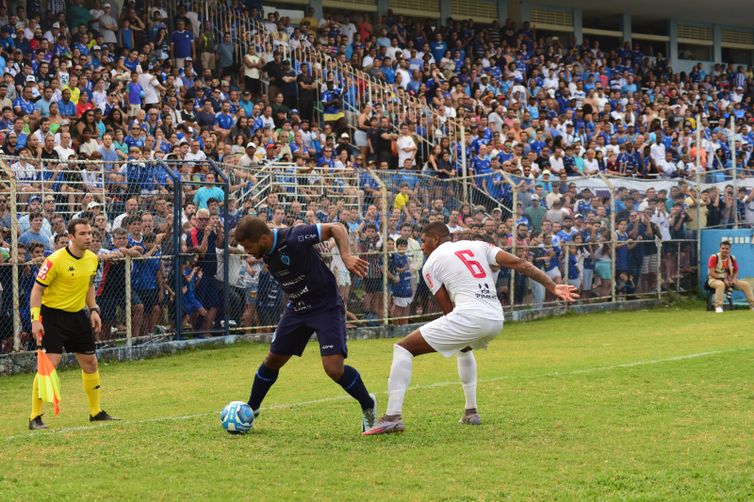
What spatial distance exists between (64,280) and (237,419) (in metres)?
2.48

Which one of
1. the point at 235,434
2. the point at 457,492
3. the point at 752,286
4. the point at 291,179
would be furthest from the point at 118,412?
the point at 752,286

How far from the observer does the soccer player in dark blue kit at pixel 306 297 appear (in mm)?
8516

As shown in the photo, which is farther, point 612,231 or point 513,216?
point 612,231

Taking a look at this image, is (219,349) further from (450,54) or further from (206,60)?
(450,54)

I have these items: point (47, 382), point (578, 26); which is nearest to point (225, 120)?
point (47, 382)

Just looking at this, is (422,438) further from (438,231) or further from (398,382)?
(438,231)

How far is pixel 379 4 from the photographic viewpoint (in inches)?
1298

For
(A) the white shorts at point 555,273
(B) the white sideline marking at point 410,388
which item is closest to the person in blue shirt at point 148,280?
(B) the white sideline marking at point 410,388

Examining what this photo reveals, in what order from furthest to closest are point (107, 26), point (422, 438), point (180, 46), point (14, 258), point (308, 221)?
1. point (180, 46)
2. point (107, 26)
3. point (308, 221)
4. point (14, 258)
5. point (422, 438)

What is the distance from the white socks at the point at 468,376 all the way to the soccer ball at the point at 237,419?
1.77 metres

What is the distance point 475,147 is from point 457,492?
1887 cm

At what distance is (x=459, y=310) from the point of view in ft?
28.7

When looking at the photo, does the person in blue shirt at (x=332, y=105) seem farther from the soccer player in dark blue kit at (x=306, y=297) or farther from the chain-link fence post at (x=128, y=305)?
the soccer player in dark blue kit at (x=306, y=297)

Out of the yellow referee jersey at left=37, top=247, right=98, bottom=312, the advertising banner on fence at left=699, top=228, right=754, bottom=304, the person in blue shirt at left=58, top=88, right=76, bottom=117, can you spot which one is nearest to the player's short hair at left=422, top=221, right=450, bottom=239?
the yellow referee jersey at left=37, top=247, right=98, bottom=312
